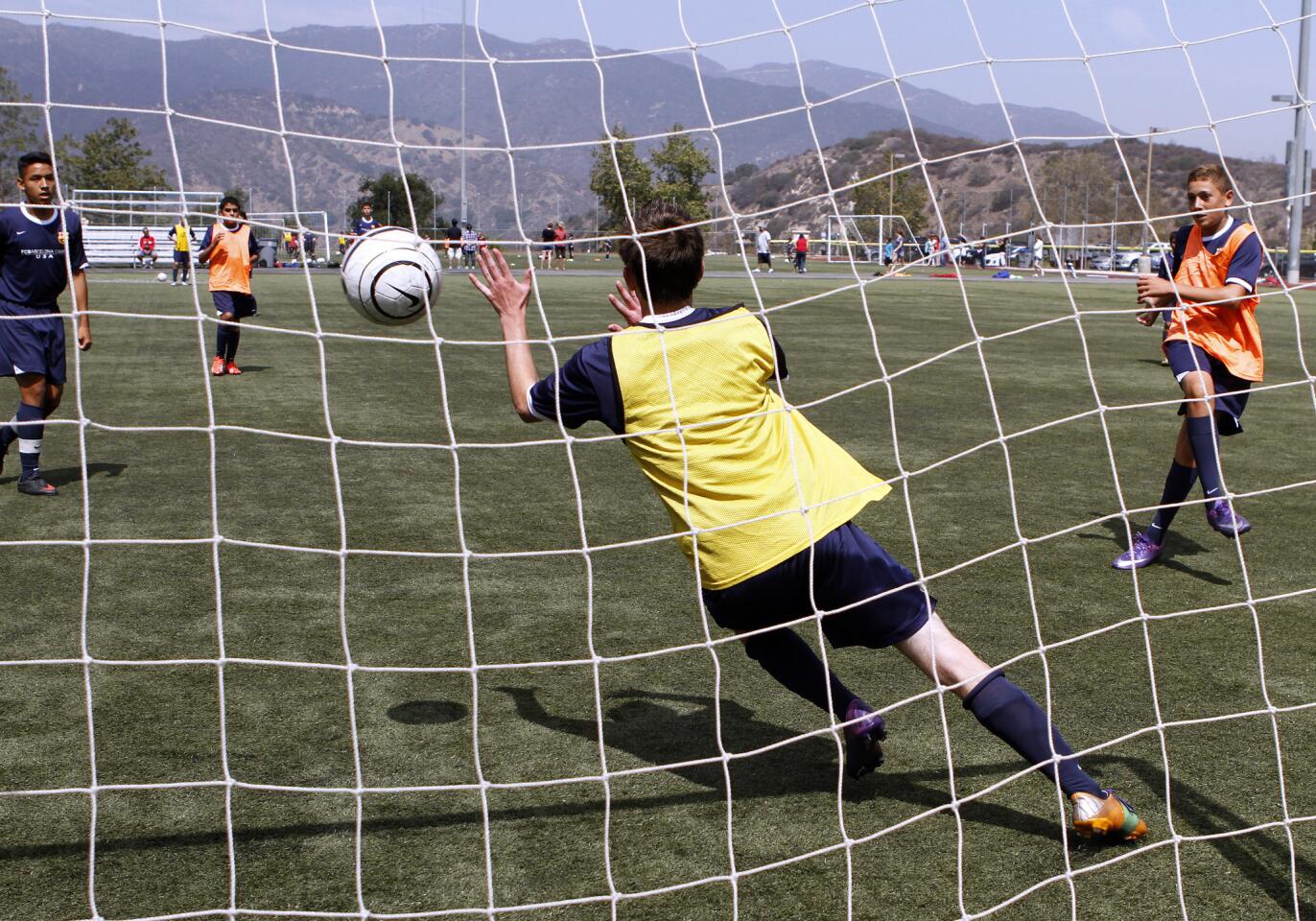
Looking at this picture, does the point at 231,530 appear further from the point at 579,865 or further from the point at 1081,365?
the point at 1081,365

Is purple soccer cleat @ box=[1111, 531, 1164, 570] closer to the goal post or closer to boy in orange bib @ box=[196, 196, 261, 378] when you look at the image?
the goal post

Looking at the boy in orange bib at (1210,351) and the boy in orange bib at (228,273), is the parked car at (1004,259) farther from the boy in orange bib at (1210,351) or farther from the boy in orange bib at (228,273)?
the boy in orange bib at (1210,351)

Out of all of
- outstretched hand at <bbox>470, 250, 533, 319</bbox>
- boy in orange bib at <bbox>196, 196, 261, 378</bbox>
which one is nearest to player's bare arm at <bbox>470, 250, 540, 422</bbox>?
outstretched hand at <bbox>470, 250, 533, 319</bbox>

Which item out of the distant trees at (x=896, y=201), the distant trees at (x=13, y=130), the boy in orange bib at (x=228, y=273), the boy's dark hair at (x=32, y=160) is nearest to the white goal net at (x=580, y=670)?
the boy's dark hair at (x=32, y=160)

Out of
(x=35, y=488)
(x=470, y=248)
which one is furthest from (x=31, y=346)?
(x=470, y=248)

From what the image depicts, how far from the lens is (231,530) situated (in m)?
6.25

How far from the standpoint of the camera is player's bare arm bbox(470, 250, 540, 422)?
10.7ft

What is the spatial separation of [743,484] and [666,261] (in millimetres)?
579

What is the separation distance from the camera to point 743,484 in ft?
10.5

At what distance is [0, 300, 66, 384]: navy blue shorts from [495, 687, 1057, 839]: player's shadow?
398 cm

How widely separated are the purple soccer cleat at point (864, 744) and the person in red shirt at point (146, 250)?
32.3 meters

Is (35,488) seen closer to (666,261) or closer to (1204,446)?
(666,261)

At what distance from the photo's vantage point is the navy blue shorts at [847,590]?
320cm

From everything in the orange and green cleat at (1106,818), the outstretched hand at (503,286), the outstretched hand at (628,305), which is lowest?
the orange and green cleat at (1106,818)
